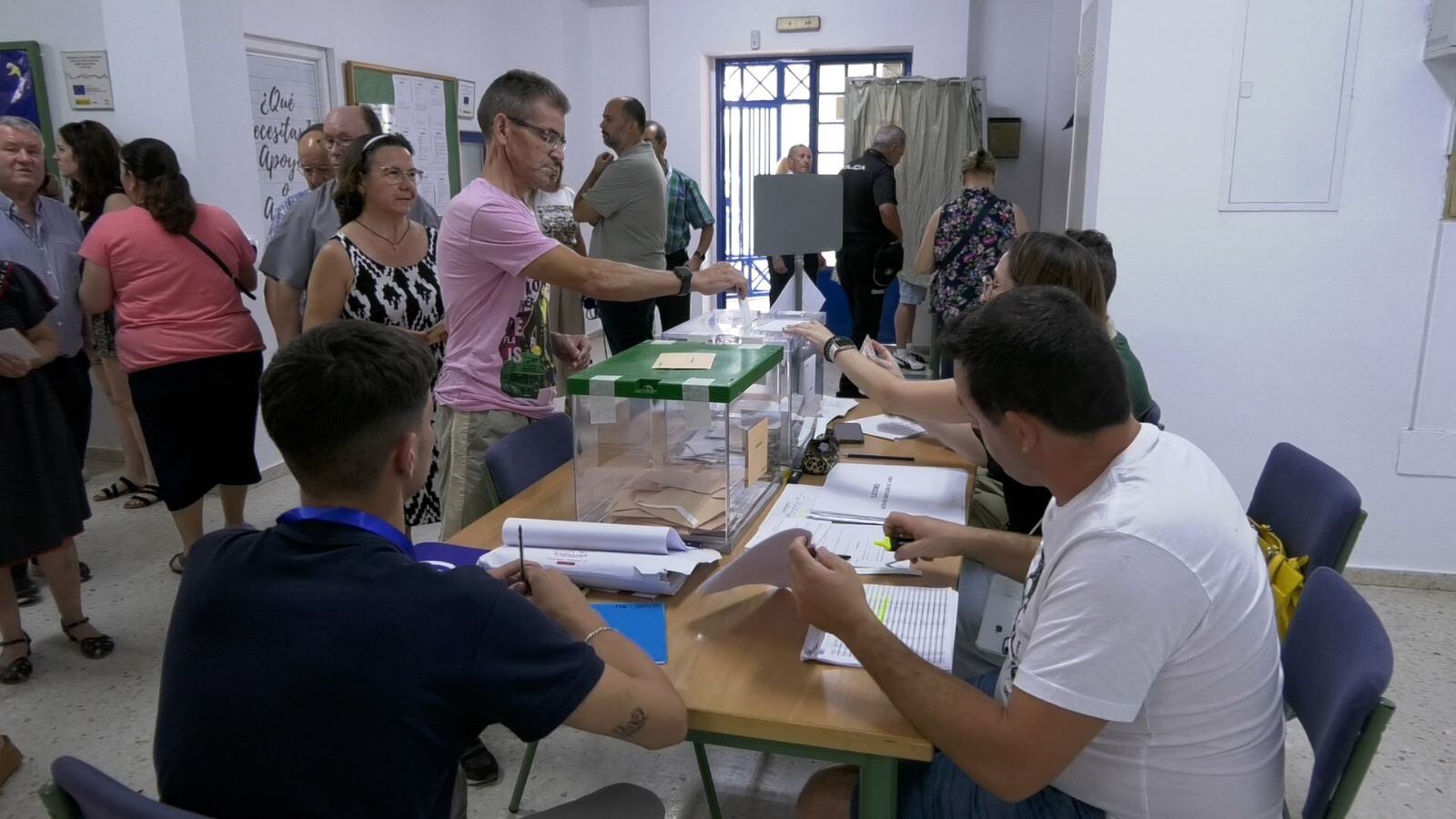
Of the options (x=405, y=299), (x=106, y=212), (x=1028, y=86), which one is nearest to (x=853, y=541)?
(x=405, y=299)

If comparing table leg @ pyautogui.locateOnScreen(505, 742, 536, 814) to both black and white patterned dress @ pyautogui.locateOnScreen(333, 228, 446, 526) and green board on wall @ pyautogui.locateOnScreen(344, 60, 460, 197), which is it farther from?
green board on wall @ pyautogui.locateOnScreen(344, 60, 460, 197)

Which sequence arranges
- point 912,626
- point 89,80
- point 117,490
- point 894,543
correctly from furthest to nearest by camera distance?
point 117,490
point 89,80
point 894,543
point 912,626

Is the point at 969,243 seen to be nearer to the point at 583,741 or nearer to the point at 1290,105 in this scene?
the point at 1290,105

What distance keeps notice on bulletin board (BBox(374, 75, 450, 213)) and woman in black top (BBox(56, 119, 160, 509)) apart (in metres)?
1.83

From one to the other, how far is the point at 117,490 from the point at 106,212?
1.36 metres

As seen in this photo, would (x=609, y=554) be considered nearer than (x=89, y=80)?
Yes

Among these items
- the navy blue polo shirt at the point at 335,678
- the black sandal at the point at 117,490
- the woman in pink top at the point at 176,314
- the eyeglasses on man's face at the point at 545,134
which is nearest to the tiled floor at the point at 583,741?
the woman in pink top at the point at 176,314

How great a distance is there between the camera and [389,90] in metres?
5.44

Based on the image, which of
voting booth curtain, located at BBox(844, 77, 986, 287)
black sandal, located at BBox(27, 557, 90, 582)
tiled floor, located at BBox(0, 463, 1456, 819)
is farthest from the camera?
voting booth curtain, located at BBox(844, 77, 986, 287)

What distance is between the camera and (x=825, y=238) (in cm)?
292

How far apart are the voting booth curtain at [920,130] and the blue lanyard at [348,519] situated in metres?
6.25

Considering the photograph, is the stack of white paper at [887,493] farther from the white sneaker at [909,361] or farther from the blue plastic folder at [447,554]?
the white sneaker at [909,361]

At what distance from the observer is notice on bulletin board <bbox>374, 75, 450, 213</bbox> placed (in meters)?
5.59

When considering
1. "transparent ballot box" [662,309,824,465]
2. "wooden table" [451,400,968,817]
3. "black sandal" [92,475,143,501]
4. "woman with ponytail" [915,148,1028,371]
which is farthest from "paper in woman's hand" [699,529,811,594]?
"black sandal" [92,475,143,501]
